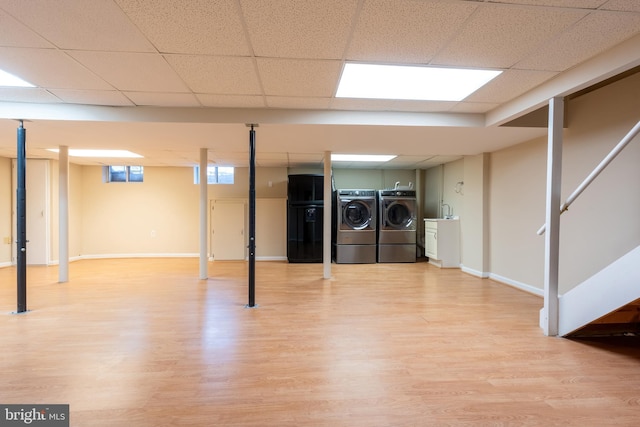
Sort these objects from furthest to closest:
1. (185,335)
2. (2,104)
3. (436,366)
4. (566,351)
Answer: (2,104) < (185,335) < (566,351) < (436,366)

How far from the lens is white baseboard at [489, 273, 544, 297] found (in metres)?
3.91

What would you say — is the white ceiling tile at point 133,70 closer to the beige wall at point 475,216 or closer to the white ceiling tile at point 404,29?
the white ceiling tile at point 404,29

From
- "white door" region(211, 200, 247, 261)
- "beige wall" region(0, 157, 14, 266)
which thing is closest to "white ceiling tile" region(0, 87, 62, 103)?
"white door" region(211, 200, 247, 261)

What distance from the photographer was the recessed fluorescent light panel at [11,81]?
98.7 inches

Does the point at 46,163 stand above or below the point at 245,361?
above

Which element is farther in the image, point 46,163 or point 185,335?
point 46,163

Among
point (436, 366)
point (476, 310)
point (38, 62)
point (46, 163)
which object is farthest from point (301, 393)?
point (46, 163)

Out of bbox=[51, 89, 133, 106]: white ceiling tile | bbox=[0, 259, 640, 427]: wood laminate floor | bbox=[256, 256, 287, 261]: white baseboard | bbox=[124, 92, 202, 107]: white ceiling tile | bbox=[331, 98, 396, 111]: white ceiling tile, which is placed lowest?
bbox=[256, 256, 287, 261]: white baseboard

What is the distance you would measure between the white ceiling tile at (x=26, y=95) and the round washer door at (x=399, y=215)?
5488mm

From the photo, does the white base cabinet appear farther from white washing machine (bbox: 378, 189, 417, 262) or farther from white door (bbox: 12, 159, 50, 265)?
white door (bbox: 12, 159, 50, 265)

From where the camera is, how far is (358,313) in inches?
127

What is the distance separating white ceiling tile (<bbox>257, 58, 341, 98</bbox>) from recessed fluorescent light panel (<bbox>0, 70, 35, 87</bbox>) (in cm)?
212

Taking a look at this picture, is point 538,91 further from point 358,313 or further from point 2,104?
point 2,104

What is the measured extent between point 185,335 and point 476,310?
3.03 metres
